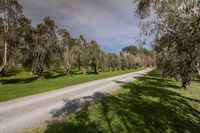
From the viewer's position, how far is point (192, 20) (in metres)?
8.94

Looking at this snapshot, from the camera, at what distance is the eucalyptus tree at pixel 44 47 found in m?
47.4

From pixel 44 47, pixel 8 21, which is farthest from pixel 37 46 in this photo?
pixel 8 21

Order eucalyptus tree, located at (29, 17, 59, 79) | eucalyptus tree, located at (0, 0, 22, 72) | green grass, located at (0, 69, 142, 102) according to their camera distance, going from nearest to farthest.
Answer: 1. green grass, located at (0, 69, 142, 102)
2. eucalyptus tree, located at (0, 0, 22, 72)
3. eucalyptus tree, located at (29, 17, 59, 79)

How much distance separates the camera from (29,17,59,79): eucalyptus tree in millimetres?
47406

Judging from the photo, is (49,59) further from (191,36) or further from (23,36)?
(191,36)

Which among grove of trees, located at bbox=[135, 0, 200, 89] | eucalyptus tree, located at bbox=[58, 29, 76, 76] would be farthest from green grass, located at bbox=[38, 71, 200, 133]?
eucalyptus tree, located at bbox=[58, 29, 76, 76]

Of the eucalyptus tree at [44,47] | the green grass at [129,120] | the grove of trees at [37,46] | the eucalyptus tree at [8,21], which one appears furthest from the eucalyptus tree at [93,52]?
the green grass at [129,120]

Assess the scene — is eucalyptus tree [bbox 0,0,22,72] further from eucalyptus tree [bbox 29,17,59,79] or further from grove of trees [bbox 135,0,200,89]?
grove of trees [bbox 135,0,200,89]

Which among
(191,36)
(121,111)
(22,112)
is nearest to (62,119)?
(22,112)

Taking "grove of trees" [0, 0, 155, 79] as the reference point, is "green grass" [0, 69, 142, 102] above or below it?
below

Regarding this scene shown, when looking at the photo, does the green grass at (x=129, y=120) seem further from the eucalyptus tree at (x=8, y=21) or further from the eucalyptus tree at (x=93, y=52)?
the eucalyptus tree at (x=93, y=52)

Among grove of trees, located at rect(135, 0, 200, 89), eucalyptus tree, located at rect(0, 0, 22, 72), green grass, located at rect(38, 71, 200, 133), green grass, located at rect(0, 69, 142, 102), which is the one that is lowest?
green grass, located at rect(38, 71, 200, 133)

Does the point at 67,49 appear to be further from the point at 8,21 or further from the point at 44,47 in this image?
the point at 8,21

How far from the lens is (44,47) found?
161 feet
